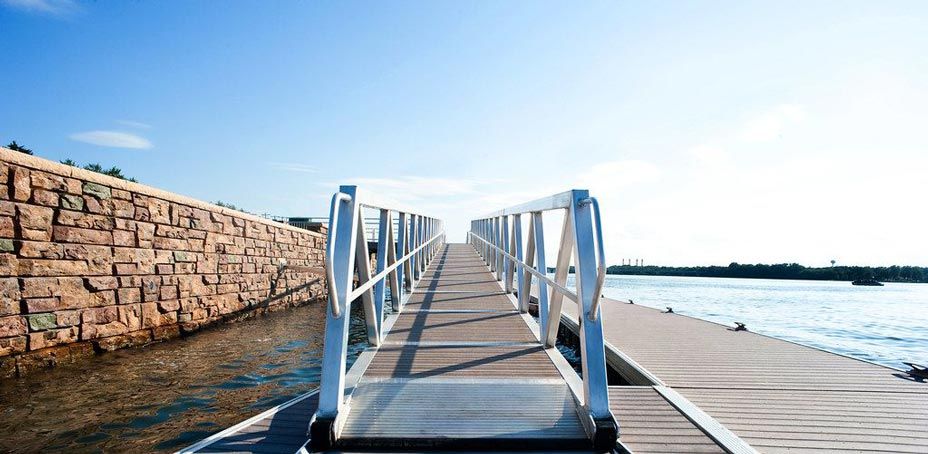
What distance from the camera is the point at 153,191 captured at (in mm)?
6605

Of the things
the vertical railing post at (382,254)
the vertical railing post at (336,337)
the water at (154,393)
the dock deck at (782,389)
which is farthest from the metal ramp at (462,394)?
the water at (154,393)

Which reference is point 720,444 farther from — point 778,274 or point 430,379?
point 778,274

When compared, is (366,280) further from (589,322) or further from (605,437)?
(605,437)

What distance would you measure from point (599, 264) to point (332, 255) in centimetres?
133

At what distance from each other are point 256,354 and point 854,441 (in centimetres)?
621

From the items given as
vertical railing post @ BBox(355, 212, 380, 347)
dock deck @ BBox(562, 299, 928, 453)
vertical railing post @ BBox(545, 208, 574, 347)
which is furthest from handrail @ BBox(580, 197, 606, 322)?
vertical railing post @ BBox(355, 212, 380, 347)

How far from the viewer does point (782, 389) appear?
3.65 meters

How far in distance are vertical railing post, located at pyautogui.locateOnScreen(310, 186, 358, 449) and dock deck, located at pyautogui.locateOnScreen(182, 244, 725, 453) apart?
0.44ft

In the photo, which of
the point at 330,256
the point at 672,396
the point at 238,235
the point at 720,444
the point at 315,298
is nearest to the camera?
the point at 330,256

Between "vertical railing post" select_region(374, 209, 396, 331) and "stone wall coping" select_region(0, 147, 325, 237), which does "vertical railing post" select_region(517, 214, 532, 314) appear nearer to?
"vertical railing post" select_region(374, 209, 396, 331)

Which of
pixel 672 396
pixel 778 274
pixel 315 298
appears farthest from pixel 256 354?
pixel 778 274

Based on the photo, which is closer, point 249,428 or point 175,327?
point 249,428

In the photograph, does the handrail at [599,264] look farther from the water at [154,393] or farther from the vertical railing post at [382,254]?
the water at [154,393]

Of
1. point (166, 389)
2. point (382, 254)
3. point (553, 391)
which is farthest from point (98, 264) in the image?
point (553, 391)
